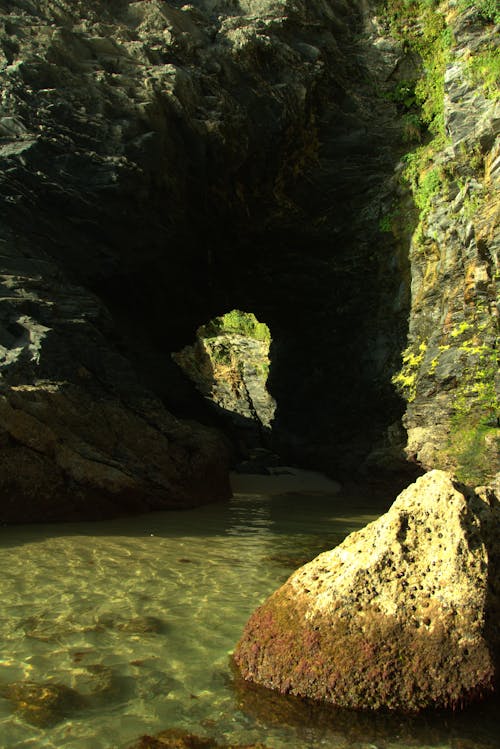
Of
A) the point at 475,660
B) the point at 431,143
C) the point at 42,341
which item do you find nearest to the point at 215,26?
the point at 431,143

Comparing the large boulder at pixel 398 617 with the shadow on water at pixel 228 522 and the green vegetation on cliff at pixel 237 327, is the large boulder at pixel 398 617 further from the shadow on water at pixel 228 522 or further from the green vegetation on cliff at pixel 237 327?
the green vegetation on cliff at pixel 237 327

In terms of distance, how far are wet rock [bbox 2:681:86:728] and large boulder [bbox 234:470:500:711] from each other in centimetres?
101

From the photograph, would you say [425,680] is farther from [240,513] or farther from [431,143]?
[431,143]

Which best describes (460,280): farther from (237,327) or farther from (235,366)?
(237,327)

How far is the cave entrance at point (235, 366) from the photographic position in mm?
28281

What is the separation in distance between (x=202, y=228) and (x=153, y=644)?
14.2m

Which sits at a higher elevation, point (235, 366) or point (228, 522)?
point (235, 366)

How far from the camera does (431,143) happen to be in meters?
15.8

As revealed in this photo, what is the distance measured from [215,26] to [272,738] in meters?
17.3

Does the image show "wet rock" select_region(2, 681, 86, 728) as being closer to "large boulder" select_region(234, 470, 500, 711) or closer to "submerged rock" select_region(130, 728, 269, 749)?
"submerged rock" select_region(130, 728, 269, 749)

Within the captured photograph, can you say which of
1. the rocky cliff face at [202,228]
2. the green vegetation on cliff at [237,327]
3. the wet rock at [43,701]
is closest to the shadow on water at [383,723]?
the wet rock at [43,701]

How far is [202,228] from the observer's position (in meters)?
16.6

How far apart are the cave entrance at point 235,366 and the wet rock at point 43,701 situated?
75.4 ft

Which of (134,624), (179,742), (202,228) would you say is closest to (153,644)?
(134,624)
